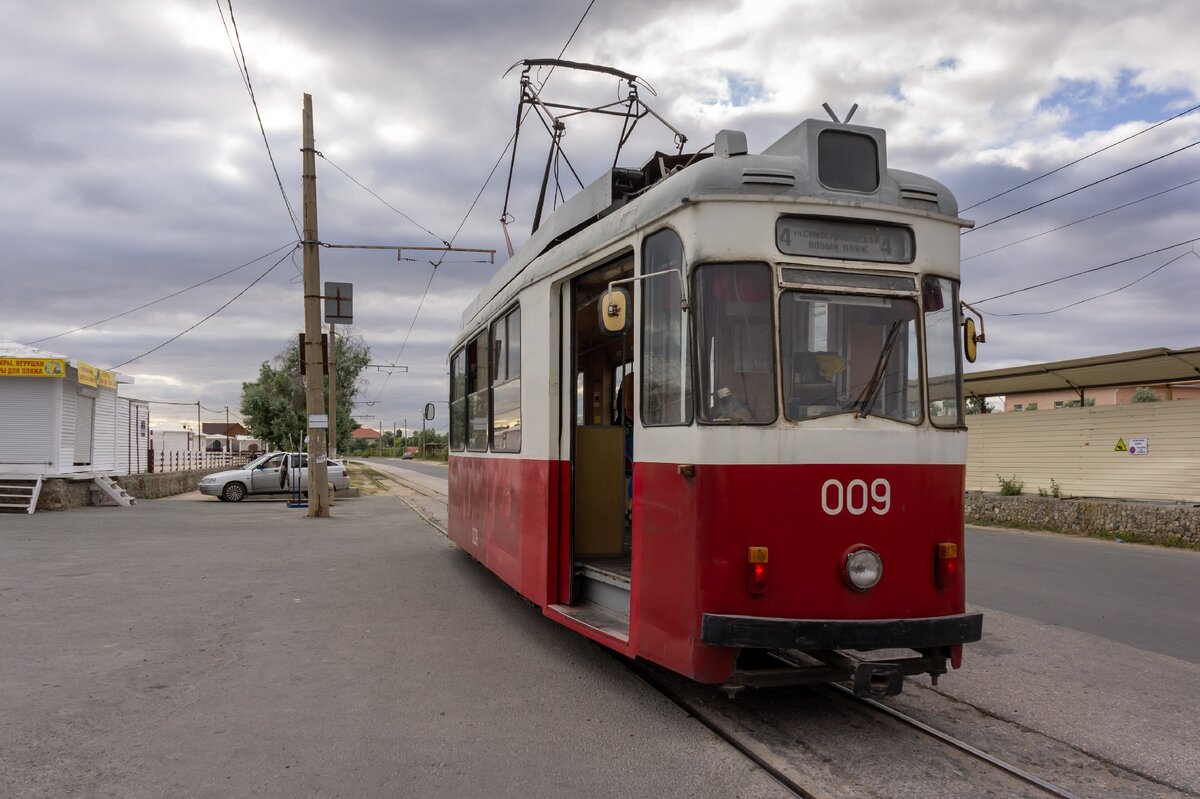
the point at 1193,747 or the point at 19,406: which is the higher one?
the point at 19,406

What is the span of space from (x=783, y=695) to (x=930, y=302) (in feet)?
8.53

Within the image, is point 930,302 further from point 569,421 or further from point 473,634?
point 473,634

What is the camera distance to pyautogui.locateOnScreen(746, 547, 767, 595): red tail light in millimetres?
4625

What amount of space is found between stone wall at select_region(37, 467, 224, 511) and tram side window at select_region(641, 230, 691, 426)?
20765 mm

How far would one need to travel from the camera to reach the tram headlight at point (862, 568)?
184 inches

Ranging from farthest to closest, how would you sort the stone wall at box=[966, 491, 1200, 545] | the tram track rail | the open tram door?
the stone wall at box=[966, 491, 1200, 545] → the open tram door → the tram track rail

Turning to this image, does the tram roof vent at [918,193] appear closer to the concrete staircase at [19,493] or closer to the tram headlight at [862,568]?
the tram headlight at [862,568]

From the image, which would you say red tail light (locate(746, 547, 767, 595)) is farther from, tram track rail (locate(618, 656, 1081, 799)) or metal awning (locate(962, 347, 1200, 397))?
metal awning (locate(962, 347, 1200, 397))

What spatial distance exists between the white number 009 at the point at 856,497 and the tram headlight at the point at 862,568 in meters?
0.21

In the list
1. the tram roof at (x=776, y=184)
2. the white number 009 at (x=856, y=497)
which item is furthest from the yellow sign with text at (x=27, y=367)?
the white number 009 at (x=856, y=497)

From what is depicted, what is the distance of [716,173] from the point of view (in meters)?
4.93

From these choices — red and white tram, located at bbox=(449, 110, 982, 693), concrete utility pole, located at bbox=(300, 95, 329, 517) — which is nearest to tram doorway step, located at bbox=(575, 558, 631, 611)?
red and white tram, located at bbox=(449, 110, 982, 693)

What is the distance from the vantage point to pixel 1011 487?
21.0 meters

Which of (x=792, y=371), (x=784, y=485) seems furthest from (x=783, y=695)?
(x=792, y=371)
